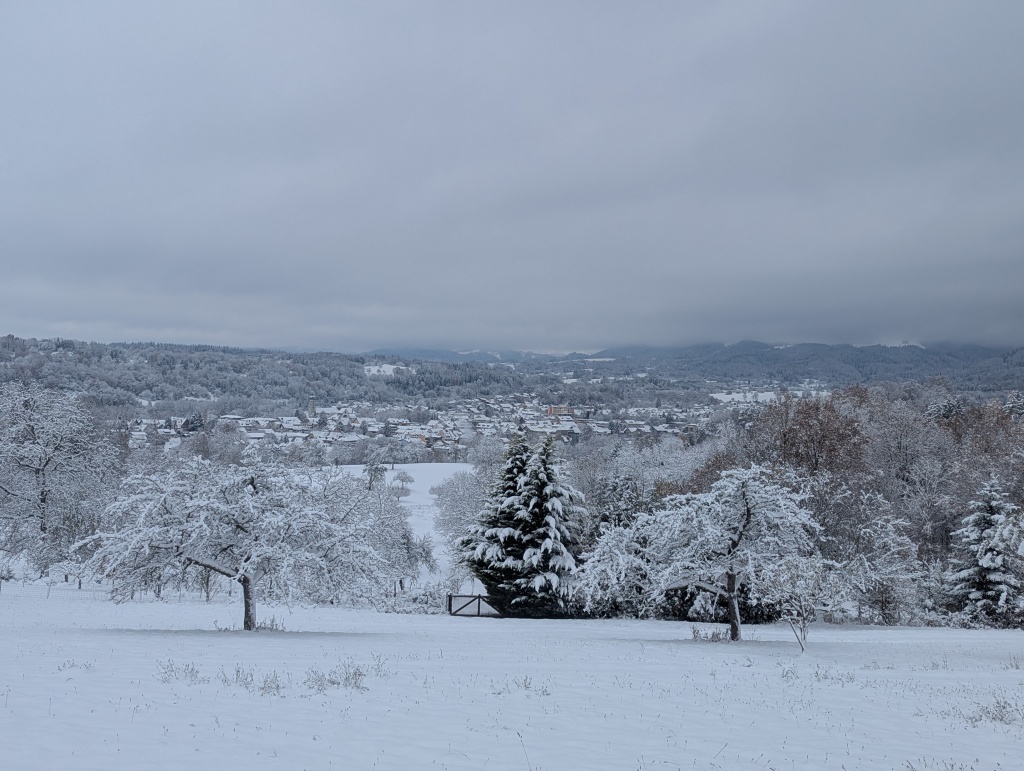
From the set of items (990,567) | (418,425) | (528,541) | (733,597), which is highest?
(733,597)

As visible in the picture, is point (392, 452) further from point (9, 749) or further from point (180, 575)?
point (9, 749)

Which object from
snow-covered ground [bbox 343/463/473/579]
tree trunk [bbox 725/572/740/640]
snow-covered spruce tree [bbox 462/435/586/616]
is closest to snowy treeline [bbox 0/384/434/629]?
snow-covered spruce tree [bbox 462/435/586/616]

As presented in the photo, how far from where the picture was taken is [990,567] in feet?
82.2

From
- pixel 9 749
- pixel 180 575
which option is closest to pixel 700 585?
pixel 180 575

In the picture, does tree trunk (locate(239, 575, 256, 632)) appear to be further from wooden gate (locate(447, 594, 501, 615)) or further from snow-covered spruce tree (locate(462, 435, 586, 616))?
wooden gate (locate(447, 594, 501, 615))

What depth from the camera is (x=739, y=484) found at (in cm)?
1778

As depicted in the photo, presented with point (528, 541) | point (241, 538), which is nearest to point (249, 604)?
point (241, 538)

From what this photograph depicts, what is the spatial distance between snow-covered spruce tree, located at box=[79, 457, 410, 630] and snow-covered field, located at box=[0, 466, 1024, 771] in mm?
1351

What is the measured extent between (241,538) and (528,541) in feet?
43.8

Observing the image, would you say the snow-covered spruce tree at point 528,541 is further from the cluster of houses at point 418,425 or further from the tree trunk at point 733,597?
the cluster of houses at point 418,425

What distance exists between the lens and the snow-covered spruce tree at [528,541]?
26453 millimetres

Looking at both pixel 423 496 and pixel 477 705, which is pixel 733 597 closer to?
pixel 477 705

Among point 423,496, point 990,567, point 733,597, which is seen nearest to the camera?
point 733,597

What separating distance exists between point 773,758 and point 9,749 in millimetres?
8546
